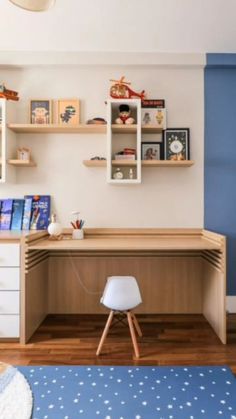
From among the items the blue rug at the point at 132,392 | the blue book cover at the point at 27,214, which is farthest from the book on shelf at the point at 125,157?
the blue rug at the point at 132,392

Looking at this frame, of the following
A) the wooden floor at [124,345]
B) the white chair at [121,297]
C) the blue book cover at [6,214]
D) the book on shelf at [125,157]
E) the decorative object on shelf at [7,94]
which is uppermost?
the decorative object on shelf at [7,94]

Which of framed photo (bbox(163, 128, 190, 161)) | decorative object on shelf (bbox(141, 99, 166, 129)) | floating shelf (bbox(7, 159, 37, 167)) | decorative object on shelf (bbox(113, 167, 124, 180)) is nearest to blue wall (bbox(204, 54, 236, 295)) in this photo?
framed photo (bbox(163, 128, 190, 161))

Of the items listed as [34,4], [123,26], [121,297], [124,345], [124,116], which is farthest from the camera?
[124,116]

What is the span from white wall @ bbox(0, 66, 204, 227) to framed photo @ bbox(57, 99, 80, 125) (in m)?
0.06

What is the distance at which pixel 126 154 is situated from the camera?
105 inches

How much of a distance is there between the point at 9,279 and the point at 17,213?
792 mm

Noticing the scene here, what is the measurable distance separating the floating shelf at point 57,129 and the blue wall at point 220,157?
42.3 inches

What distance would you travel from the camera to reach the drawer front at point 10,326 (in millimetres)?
2186

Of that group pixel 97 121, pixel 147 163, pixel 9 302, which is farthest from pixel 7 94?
pixel 9 302

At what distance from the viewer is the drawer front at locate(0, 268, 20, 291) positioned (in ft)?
7.17

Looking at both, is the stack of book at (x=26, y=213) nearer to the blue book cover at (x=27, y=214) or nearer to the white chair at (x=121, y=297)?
the blue book cover at (x=27, y=214)

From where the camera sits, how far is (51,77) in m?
2.84

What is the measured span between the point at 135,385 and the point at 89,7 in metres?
2.61

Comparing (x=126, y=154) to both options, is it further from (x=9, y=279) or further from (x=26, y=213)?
(x=9, y=279)
